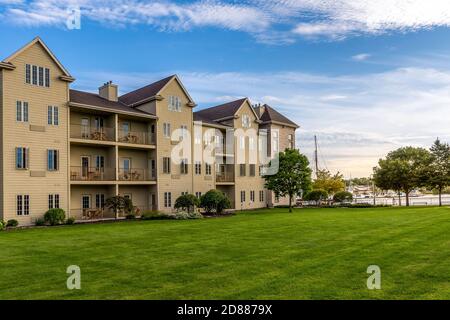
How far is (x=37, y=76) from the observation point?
26625 mm

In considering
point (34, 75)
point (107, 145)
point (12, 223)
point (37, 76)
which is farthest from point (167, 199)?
point (34, 75)

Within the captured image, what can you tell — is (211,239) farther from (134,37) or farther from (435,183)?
(435,183)

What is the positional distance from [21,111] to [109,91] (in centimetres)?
1018

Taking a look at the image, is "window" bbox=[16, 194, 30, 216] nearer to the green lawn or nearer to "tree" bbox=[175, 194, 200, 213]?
the green lawn

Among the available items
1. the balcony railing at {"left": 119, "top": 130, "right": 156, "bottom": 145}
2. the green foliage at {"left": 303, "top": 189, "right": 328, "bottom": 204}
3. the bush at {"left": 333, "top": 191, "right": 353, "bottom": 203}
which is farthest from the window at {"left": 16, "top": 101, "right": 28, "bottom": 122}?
the bush at {"left": 333, "top": 191, "right": 353, "bottom": 203}

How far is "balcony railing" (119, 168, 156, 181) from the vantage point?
3244cm

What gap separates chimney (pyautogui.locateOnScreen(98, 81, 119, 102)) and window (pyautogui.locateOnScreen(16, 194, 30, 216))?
41.8ft

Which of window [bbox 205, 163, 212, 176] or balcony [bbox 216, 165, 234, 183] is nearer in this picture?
window [bbox 205, 163, 212, 176]

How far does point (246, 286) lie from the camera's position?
320 inches

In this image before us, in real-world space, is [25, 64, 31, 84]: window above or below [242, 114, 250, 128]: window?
above

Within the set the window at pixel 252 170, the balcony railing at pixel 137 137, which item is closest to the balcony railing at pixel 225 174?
the window at pixel 252 170

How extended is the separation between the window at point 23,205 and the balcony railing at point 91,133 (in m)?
6.24

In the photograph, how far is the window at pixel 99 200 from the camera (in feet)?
104

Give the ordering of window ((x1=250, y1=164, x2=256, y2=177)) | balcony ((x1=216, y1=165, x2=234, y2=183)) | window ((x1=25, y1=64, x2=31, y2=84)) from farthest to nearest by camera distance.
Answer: window ((x1=250, y1=164, x2=256, y2=177)), balcony ((x1=216, y1=165, x2=234, y2=183)), window ((x1=25, y1=64, x2=31, y2=84))
